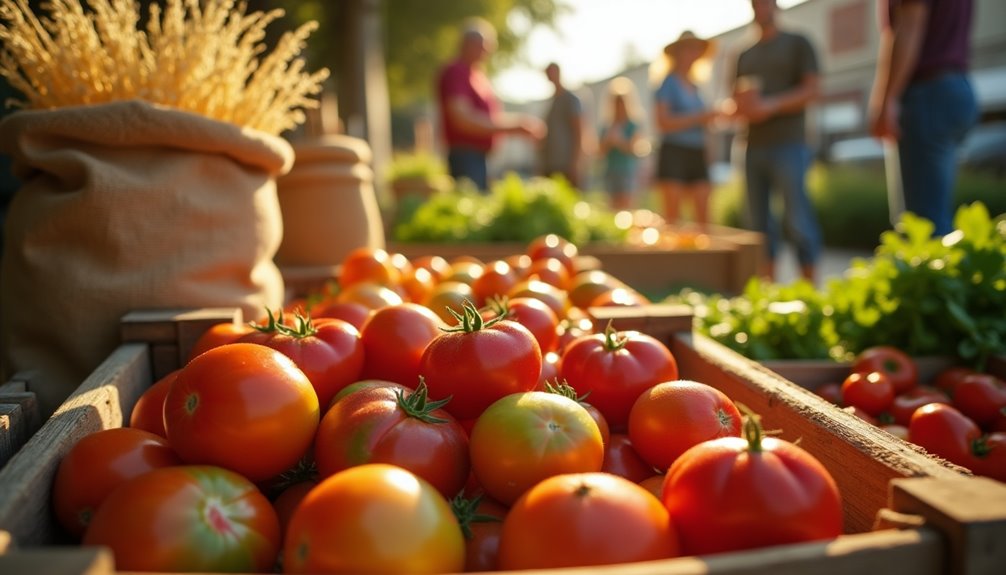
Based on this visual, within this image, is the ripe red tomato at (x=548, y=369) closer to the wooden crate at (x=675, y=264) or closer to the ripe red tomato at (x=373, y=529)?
the ripe red tomato at (x=373, y=529)

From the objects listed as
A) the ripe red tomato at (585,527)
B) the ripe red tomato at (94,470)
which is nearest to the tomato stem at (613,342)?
the ripe red tomato at (585,527)

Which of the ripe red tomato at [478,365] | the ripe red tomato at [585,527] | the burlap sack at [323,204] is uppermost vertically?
the burlap sack at [323,204]

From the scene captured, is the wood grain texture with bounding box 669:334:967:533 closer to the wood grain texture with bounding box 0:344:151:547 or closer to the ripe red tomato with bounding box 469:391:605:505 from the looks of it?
the ripe red tomato with bounding box 469:391:605:505

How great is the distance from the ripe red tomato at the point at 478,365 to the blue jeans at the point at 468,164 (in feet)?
22.5

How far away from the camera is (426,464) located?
1.17 metres

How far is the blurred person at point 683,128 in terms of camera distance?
24.8 feet

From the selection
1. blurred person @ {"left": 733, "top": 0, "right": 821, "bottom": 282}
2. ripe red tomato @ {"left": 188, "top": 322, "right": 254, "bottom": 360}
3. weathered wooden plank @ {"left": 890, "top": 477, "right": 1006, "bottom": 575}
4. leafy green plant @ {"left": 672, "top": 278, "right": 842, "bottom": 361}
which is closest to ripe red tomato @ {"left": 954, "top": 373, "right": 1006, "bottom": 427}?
leafy green plant @ {"left": 672, "top": 278, "right": 842, "bottom": 361}

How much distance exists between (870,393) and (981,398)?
30cm

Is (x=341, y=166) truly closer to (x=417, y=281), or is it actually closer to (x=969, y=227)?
(x=417, y=281)

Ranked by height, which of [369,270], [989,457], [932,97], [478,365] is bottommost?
[989,457]

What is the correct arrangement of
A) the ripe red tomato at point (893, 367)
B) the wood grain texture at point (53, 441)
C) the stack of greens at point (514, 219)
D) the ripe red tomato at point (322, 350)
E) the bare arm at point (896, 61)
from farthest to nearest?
the stack of greens at point (514, 219), the bare arm at point (896, 61), the ripe red tomato at point (893, 367), the ripe red tomato at point (322, 350), the wood grain texture at point (53, 441)

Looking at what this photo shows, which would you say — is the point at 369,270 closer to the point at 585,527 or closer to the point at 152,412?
the point at 152,412

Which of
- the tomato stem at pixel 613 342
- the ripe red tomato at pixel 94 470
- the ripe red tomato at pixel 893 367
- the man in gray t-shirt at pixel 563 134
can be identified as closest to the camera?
the ripe red tomato at pixel 94 470

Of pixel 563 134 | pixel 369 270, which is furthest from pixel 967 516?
pixel 563 134
